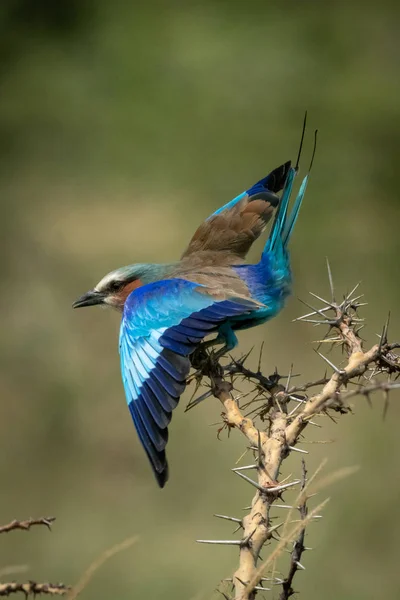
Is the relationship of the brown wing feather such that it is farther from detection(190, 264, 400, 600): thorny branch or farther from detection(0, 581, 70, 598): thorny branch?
detection(0, 581, 70, 598): thorny branch

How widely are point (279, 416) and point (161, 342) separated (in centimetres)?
63

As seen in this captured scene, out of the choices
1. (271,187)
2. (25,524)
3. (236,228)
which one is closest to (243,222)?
(236,228)

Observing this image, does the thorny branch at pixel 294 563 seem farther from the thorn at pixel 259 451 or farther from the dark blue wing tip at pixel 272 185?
the dark blue wing tip at pixel 272 185

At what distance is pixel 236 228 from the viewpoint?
141 inches

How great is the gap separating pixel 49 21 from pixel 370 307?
584 cm

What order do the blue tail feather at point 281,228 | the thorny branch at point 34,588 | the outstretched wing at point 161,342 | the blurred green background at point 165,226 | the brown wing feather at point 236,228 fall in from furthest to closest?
the blurred green background at point 165,226 < the brown wing feather at point 236,228 < the blue tail feather at point 281,228 < the outstretched wing at point 161,342 < the thorny branch at point 34,588

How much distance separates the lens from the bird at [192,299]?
8.83 feet

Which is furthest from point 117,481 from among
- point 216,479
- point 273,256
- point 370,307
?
point 273,256

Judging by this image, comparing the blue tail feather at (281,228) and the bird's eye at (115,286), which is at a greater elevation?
the blue tail feather at (281,228)

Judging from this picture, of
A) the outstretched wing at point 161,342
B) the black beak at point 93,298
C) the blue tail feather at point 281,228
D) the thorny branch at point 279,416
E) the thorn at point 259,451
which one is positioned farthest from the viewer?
the black beak at point 93,298

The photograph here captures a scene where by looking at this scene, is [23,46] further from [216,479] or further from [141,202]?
[216,479]

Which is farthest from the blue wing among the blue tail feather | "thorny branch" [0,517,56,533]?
"thorny branch" [0,517,56,533]

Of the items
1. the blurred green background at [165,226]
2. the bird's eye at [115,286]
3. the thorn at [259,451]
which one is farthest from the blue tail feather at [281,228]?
the blurred green background at [165,226]

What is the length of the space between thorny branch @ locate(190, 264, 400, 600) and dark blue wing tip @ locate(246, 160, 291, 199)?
0.98m
